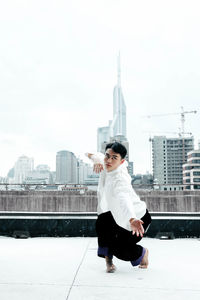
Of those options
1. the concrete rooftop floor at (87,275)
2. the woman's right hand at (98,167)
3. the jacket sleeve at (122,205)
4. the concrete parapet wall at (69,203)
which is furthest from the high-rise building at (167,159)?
the jacket sleeve at (122,205)

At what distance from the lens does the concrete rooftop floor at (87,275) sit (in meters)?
2.54

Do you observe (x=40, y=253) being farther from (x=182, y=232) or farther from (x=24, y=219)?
(x=182, y=232)

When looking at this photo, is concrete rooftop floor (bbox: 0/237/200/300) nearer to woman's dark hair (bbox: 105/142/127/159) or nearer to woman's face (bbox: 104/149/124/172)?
woman's face (bbox: 104/149/124/172)

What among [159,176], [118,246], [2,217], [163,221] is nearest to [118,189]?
[118,246]

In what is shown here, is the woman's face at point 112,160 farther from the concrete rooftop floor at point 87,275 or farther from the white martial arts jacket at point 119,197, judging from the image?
the concrete rooftop floor at point 87,275

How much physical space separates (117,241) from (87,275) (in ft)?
1.48

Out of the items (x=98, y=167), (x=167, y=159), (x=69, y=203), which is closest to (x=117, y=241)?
(x=98, y=167)

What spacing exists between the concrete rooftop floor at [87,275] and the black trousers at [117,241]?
0.18 meters

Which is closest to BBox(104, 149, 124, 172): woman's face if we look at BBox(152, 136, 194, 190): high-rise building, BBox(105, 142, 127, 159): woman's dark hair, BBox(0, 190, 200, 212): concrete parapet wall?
BBox(105, 142, 127, 159): woman's dark hair

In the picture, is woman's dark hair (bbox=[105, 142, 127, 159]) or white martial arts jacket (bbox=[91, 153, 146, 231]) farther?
woman's dark hair (bbox=[105, 142, 127, 159])

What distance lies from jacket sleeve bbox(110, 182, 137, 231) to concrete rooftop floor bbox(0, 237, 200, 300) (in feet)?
1.76

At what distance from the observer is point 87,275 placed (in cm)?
316

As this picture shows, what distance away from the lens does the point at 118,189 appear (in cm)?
331

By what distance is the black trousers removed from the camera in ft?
10.9
